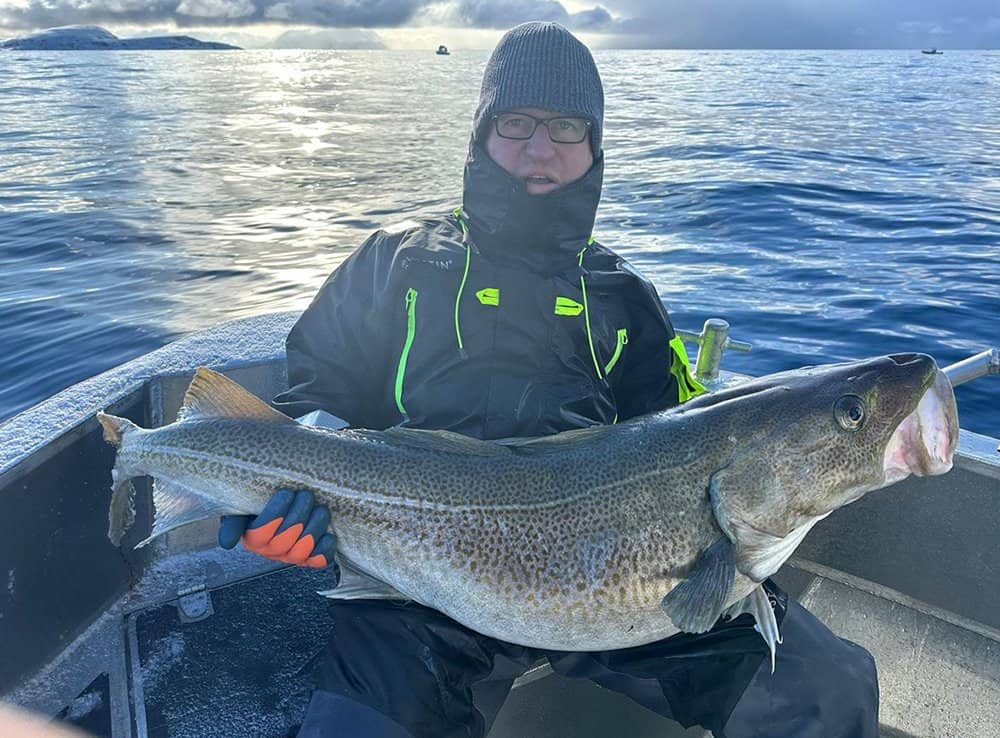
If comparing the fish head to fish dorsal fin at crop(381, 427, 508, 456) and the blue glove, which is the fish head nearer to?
fish dorsal fin at crop(381, 427, 508, 456)

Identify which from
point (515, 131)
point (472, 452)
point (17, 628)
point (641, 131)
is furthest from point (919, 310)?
point (641, 131)

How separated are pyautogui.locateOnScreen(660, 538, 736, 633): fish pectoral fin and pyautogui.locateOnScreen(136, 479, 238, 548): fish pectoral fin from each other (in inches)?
61.8

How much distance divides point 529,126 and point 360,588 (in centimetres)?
222

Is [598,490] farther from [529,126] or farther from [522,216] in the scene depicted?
[529,126]

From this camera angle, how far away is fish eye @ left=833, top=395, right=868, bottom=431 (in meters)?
2.25

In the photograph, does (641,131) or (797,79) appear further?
(797,79)

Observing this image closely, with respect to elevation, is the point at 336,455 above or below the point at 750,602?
above

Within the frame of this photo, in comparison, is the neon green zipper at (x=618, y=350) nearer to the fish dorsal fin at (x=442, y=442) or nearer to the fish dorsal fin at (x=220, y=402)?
the fish dorsal fin at (x=442, y=442)

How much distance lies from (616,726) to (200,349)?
2.89m

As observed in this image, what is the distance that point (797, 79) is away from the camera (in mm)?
47719

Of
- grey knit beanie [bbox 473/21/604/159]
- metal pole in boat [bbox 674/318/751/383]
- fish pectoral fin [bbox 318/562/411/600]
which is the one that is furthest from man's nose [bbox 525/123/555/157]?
fish pectoral fin [bbox 318/562/411/600]

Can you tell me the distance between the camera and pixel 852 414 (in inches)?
88.7

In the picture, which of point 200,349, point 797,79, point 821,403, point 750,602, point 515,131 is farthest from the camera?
point 797,79

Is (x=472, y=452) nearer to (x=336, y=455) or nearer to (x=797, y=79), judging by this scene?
(x=336, y=455)
